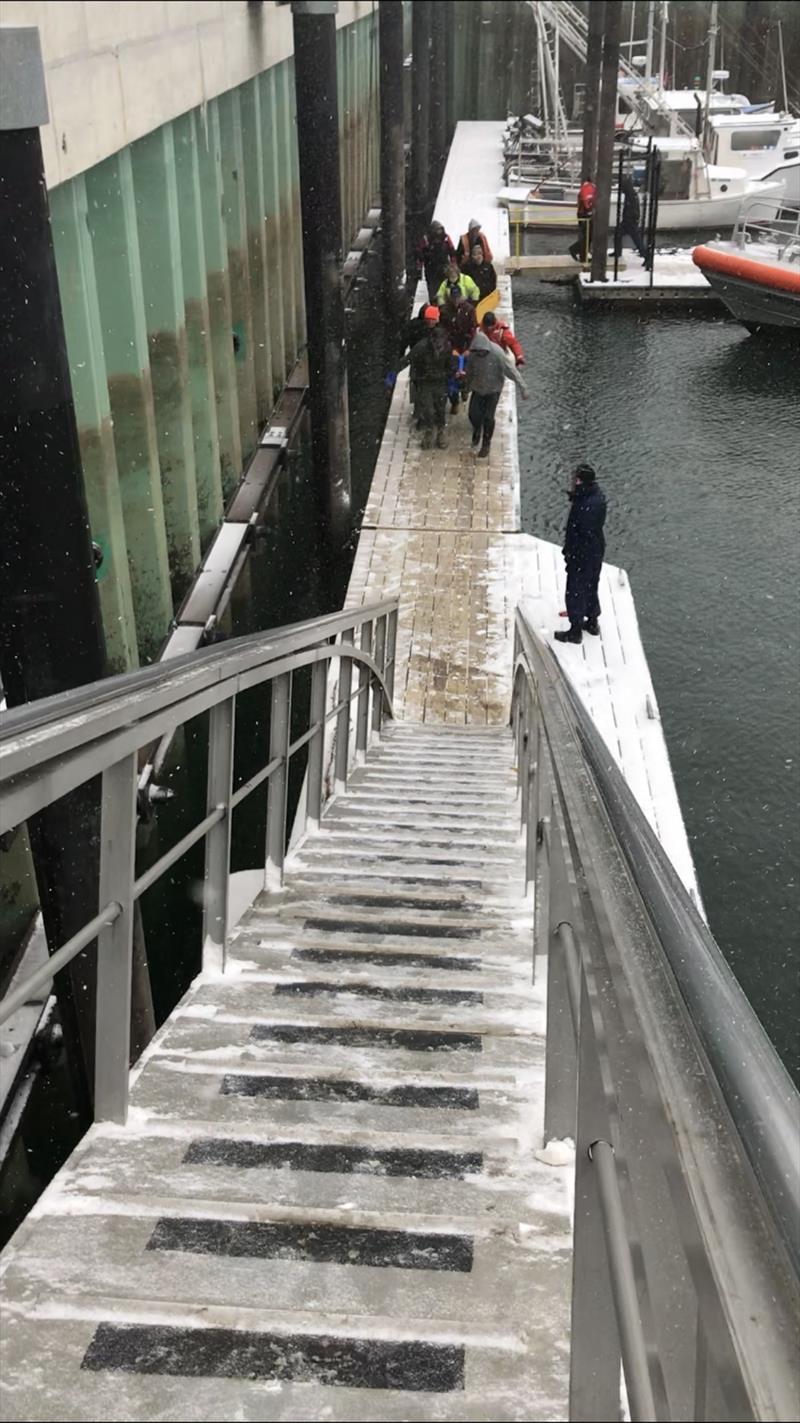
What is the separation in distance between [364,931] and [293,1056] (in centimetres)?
108

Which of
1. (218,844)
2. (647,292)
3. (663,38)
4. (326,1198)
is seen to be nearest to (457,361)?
(647,292)

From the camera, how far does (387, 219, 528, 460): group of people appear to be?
39.1 ft

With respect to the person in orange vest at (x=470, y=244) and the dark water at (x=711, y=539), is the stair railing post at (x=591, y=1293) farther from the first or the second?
the person in orange vest at (x=470, y=244)

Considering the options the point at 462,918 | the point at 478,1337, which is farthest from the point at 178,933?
the point at 478,1337

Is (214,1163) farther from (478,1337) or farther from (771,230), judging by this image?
(771,230)

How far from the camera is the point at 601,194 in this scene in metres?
19.8

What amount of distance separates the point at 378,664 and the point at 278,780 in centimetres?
394

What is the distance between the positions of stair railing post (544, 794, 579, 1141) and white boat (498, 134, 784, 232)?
23731 millimetres

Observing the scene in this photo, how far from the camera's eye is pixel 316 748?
469 cm

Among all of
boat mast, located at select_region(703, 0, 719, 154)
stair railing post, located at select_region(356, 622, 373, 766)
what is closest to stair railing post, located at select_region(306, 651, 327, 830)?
stair railing post, located at select_region(356, 622, 373, 766)

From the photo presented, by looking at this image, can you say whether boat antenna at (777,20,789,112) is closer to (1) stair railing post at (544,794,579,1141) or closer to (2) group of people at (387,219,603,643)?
(2) group of people at (387,219,603,643)

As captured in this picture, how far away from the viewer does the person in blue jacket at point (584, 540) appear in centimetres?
864

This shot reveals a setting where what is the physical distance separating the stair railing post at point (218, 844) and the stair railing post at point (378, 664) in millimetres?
4462

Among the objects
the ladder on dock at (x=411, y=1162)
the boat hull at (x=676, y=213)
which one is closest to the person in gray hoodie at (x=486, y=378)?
the ladder on dock at (x=411, y=1162)
